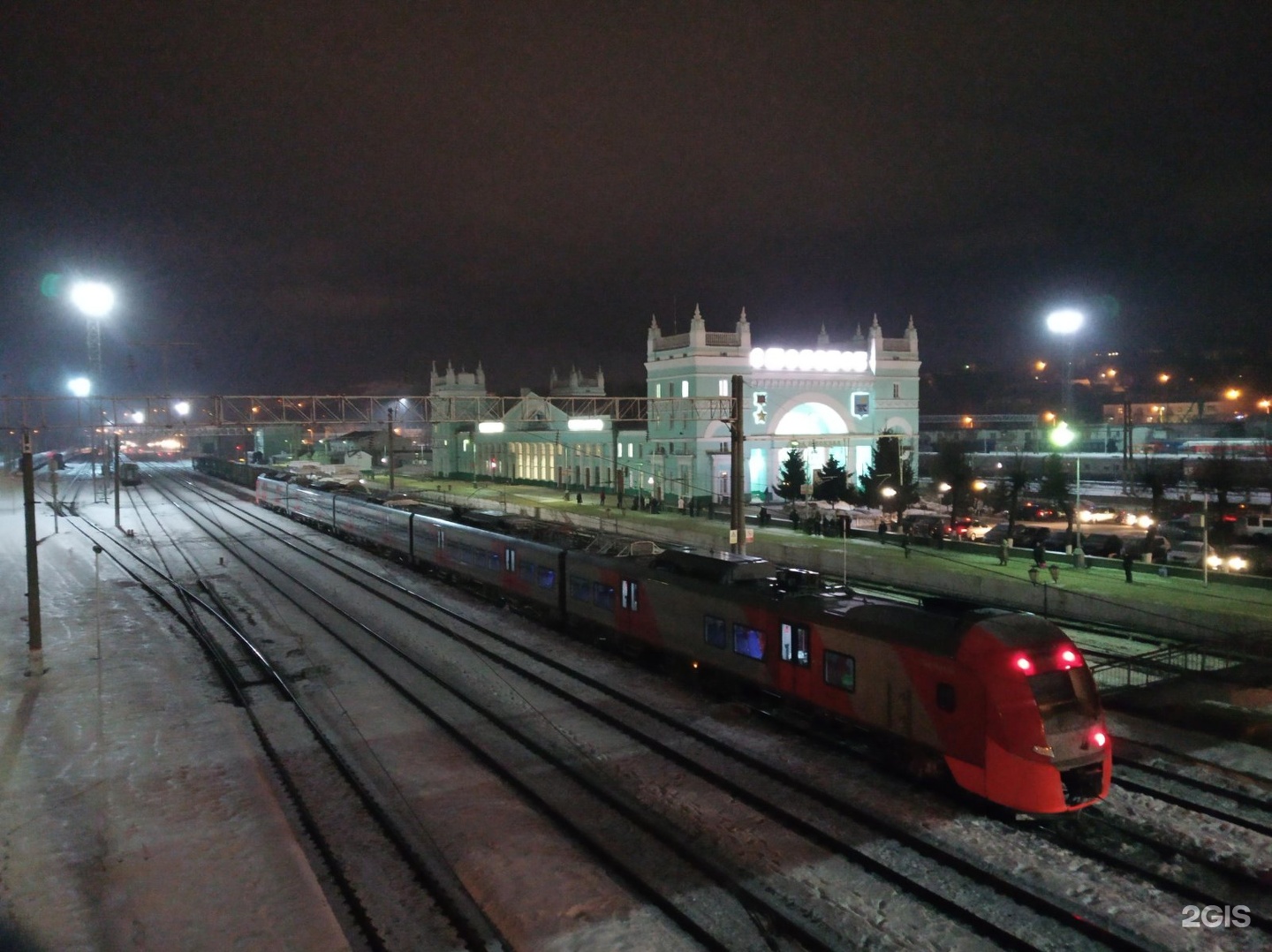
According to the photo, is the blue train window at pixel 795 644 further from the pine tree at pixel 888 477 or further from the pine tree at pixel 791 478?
the pine tree at pixel 791 478

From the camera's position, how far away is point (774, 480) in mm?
50375

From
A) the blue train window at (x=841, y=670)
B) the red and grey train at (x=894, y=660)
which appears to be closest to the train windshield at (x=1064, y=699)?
the red and grey train at (x=894, y=660)

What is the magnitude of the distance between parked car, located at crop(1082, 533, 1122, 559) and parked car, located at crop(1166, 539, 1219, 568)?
5.09 ft

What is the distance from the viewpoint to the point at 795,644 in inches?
483

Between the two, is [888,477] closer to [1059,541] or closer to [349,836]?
[1059,541]

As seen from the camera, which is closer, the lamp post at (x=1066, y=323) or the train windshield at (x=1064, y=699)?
the train windshield at (x=1064, y=699)

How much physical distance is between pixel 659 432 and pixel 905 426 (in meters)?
16.4

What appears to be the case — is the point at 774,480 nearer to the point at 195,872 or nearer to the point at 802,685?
the point at 802,685

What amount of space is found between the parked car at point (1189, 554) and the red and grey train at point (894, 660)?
20288 mm

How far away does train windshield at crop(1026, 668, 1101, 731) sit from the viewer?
915cm

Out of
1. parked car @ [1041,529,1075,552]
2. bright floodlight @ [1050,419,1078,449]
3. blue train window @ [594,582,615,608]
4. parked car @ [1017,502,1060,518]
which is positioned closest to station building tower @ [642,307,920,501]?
parked car @ [1017,502,1060,518]

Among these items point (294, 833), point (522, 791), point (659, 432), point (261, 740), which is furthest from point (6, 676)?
point (659, 432)

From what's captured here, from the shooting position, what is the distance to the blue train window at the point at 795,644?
12.1m

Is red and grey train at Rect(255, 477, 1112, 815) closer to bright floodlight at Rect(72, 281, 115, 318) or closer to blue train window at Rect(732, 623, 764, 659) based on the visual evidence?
blue train window at Rect(732, 623, 764, 659)
